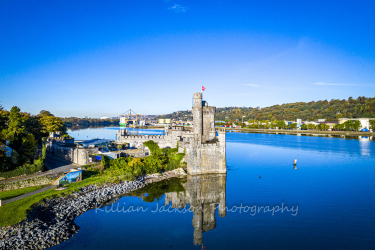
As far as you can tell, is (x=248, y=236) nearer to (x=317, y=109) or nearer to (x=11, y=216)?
(x=11, y=216)

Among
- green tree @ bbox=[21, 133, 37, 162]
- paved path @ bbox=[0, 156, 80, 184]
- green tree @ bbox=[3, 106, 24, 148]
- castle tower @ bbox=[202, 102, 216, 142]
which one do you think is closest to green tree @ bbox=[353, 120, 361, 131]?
castle tower @ bbox=[202, 102, 216, 142]

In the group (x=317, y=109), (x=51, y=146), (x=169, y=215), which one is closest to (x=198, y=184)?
(x=169, y=215)

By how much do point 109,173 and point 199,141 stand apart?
10021mm

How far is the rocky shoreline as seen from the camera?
41.8 feet

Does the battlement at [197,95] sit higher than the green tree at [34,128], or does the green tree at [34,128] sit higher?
the battlement at [197,95]

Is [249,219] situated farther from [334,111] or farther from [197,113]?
[334,111]

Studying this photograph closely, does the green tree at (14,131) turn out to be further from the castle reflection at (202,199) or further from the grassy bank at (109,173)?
the castle reflection at (202,199)

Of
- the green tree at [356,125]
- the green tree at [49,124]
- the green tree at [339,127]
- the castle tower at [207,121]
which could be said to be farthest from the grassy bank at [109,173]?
the green tree at [339,127]

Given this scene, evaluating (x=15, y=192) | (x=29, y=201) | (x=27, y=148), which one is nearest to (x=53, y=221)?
(x=29, y=201)

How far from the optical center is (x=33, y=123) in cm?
4497

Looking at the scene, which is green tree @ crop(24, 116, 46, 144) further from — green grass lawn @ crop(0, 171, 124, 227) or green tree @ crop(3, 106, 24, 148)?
green grass lawn @ crop(0, 171, 124, 227)

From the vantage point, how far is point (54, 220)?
15.5 metres

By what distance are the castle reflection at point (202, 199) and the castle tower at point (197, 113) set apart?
6502 mm

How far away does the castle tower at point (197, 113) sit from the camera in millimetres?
30798
